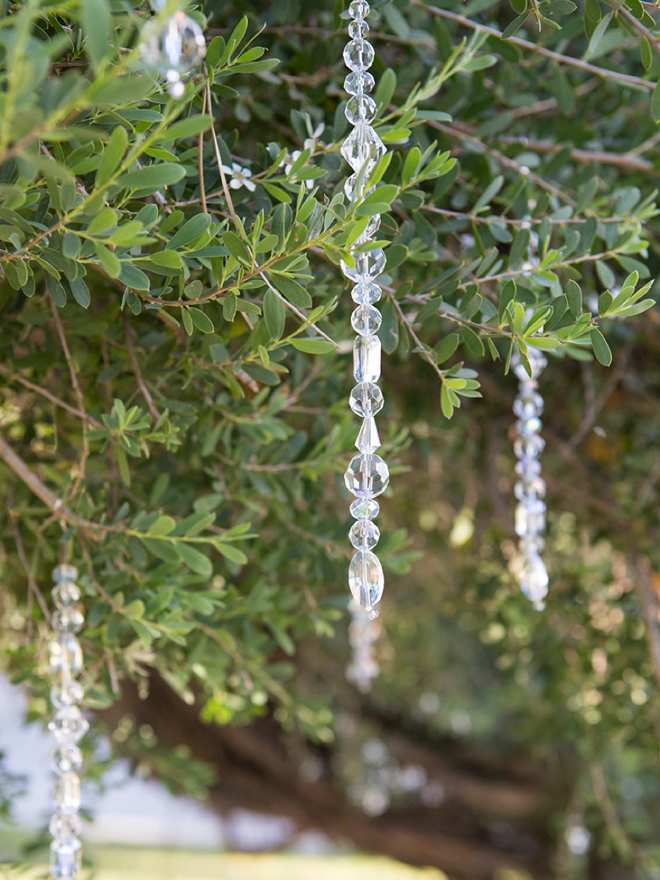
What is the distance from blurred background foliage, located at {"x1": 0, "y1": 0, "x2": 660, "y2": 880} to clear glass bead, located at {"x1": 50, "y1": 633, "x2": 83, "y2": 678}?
2.2 inches

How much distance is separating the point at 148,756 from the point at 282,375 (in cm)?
70

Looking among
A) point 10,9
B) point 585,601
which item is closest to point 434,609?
point 585,601

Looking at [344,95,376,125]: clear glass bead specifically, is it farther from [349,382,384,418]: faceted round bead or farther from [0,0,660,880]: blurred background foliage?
[349,382,384,418]: faceted round bead

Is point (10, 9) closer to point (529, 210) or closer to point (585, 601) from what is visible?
point (529, 210)

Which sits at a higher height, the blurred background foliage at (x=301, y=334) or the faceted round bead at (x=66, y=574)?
the blurred background foliage at (x=301, y=334)

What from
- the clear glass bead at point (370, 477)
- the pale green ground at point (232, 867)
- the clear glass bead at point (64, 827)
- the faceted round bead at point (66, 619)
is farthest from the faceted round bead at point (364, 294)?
the pale green ground at point (232, 867)

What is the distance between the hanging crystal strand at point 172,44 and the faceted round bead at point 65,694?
575 millimetres

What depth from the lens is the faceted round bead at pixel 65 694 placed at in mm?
778

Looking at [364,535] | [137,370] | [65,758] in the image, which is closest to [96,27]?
[364,535]

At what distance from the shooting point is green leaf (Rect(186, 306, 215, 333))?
62 cm

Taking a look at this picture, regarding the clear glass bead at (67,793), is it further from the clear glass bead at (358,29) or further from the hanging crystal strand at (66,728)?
the clear glass bead at (358,29)

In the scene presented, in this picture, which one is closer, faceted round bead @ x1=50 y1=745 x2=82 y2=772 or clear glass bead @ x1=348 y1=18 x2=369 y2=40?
clear glass bead @ x1=348 y1=18 x2=369 y2=40

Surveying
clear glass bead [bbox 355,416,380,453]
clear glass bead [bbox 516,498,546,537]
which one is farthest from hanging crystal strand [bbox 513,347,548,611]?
clear glass bead [bbox 355,416,380,453]

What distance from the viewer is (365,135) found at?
0.56 meters
